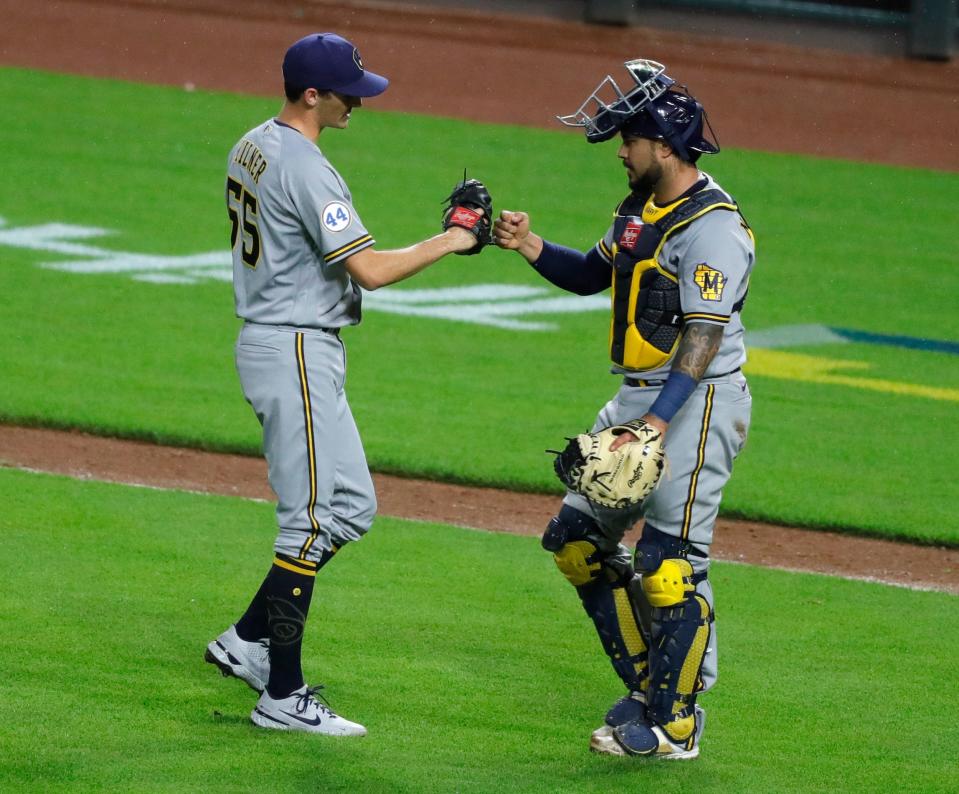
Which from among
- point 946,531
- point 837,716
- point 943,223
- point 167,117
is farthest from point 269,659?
point 167,117

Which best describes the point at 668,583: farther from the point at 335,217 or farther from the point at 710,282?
the point at 335,217

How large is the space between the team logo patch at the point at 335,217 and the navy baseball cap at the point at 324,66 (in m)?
0.38

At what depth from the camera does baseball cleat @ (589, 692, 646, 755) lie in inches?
203

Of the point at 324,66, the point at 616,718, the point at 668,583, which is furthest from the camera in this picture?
the point at 616,718

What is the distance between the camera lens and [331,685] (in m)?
5.61

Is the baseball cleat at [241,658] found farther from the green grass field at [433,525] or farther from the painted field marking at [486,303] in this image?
the painted field marking at [486,303]

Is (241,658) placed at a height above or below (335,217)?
below

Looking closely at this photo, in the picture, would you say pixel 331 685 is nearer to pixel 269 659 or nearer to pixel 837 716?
pixel 269 659

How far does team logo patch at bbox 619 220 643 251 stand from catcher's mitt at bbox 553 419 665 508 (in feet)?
1.82

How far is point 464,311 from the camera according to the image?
12711 millimetres

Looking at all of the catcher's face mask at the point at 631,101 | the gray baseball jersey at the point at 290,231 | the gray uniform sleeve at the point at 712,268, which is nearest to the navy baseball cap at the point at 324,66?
the gray baseball jersey at the point at 290,231

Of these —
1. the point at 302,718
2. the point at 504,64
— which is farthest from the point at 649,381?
the point at 504,64

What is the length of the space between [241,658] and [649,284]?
178 centimetres

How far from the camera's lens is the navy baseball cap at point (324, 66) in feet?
16.7
